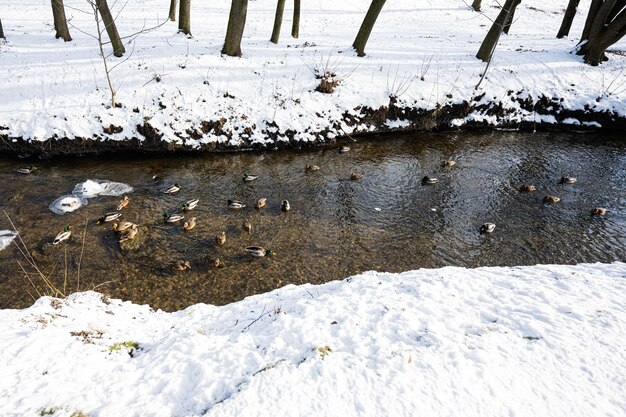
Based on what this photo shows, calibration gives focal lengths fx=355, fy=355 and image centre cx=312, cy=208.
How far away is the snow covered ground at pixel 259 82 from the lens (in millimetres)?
13781

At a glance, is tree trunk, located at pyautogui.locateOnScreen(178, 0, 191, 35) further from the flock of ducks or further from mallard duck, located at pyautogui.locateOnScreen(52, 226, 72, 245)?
mallard duck, located at pyautogui.locateOnScreen(52, 226, 72, 245)

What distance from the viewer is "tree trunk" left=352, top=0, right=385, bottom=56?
55.6 feet

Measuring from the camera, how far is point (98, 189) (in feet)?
37.5

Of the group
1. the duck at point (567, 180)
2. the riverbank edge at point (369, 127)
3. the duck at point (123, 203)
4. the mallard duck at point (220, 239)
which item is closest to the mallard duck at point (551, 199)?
the duck at point (567, 180)

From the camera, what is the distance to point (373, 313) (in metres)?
5.99

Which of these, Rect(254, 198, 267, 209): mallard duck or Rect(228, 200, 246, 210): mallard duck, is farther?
Rect(254, 198, 267, 209): mallard duck

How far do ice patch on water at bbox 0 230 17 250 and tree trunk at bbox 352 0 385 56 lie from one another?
1645cm

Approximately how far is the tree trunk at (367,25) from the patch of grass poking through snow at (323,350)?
16498 mm

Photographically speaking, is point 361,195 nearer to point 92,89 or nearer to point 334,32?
point 92,89

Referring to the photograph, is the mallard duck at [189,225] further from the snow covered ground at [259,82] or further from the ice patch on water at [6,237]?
the snow covered ground at [259,82]

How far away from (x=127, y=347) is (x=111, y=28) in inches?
592

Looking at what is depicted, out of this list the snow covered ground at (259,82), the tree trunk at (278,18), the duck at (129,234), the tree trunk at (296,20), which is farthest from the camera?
the tree trunk at (296,20)

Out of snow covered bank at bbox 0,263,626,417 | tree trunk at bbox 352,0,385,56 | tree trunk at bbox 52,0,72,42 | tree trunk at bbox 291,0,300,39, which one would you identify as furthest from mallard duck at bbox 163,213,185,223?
tree trunk at bbox 291,0,300,39

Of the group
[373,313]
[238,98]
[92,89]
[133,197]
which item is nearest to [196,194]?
[133,197]
